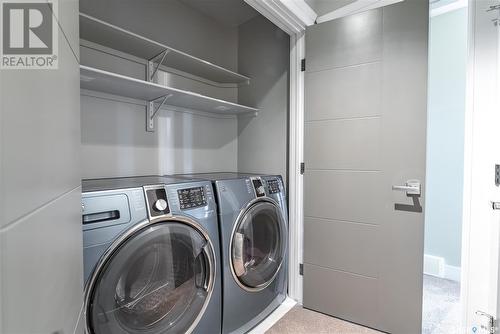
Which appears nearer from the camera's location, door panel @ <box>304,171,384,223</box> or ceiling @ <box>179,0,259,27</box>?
door panel @ <box>304,171,384,223</box>

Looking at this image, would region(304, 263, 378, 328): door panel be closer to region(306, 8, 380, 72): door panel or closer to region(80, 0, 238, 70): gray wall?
region(306, 8, 380, 72): door panel

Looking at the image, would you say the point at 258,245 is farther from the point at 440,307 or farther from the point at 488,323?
the point at 440,307

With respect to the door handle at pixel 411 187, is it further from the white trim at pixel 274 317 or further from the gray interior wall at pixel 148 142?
the gray interior wall at pixel 148 142

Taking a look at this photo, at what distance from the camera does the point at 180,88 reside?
200 cm

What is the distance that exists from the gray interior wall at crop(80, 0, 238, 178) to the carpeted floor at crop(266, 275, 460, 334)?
1339 millimetres

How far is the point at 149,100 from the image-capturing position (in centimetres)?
177

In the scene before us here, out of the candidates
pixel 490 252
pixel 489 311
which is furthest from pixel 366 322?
pixel 490 252

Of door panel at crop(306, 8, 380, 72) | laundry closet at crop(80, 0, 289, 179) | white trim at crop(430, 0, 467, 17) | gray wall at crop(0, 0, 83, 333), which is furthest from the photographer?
white trim at crop(430, 0, 467, 17)

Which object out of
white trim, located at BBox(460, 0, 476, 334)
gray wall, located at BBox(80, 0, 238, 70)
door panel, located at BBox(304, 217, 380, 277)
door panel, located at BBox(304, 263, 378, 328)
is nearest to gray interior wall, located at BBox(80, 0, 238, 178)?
gray wall, located at BBox(80, 0, 238, 70)

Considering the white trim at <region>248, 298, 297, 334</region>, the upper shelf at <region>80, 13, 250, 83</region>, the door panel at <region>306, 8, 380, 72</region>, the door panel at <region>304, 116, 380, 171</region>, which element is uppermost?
the door panel at <region>306, 8, 380, 72</region>

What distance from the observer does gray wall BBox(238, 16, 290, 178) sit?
2.13 metres

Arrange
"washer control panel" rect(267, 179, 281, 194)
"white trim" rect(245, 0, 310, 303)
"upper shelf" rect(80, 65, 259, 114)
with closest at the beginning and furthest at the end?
"upper shelf" rect(80, 65, 259, 114) < "washer control panel" rect(267, 179, 281, 194) < "white trim" rect(245, 0, 310, 303)

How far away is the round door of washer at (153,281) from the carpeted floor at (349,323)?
29.3 inches

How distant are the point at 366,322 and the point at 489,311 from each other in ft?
2.19
